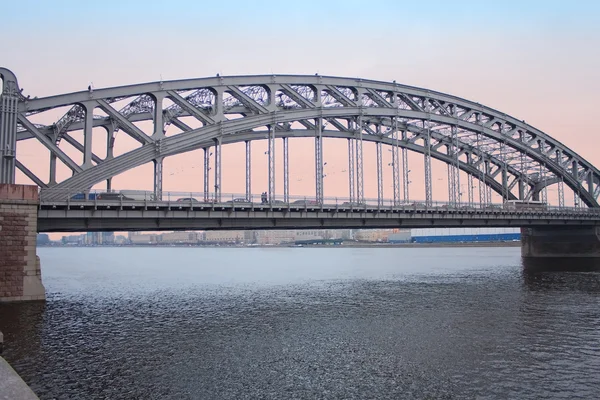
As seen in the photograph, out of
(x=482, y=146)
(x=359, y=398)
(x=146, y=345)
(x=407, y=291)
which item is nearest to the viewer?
(x=359, y=398)

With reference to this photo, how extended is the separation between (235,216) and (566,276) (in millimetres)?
37046

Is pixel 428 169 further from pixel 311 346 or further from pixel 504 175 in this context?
pixel 311 346

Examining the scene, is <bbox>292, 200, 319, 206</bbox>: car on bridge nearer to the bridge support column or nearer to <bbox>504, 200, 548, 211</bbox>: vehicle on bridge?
<bbox>504, 200, 548, 211</bbox>: vehicle on bridge

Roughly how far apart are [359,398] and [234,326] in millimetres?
13131

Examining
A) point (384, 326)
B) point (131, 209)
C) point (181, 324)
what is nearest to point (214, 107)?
point (131, 209)

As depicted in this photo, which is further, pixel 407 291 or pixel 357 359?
pixel 407 291

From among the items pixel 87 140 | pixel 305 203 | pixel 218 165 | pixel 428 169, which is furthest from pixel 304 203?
pixel 428 169

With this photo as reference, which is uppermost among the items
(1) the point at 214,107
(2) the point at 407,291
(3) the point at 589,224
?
(1) the point at 214,107

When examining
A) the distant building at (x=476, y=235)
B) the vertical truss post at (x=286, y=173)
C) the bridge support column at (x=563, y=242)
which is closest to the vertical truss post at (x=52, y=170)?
the vertical truss post at (x=286, y=173)

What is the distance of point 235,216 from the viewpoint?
40.0 metres

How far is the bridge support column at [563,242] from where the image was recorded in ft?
267

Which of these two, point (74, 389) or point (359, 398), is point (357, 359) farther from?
point (74, 389)

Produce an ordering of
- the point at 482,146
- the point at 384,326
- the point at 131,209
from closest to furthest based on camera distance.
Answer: the point at 384,326 < the point at 131,209 < the point at 482,146

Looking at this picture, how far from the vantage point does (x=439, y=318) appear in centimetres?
2936
